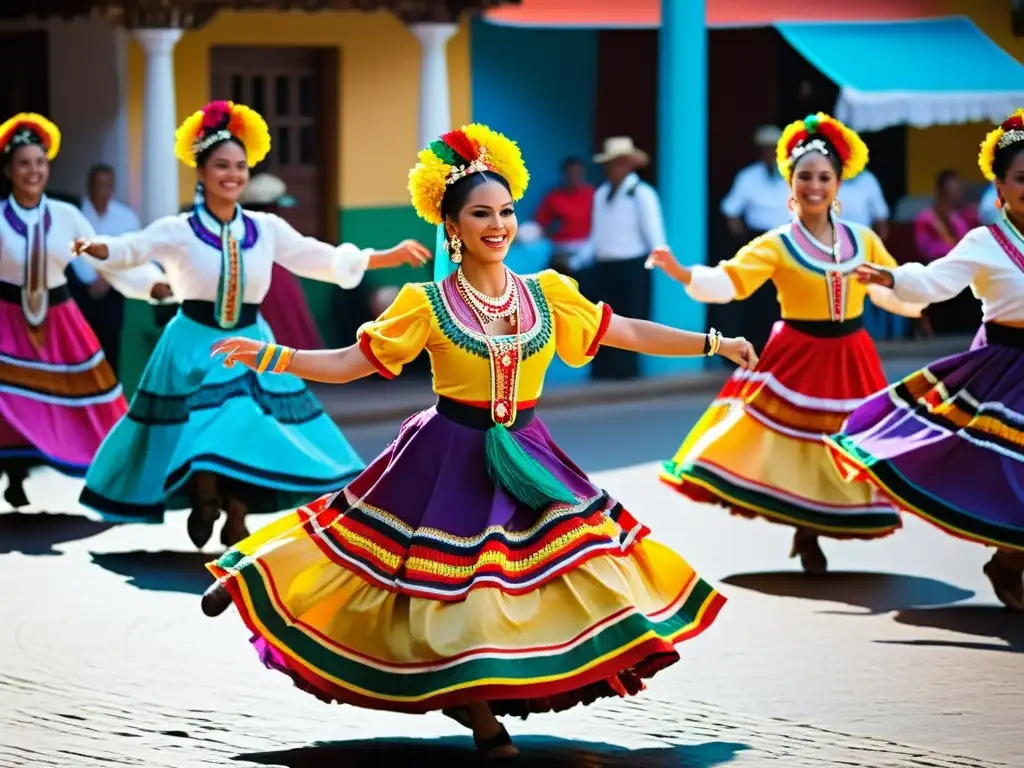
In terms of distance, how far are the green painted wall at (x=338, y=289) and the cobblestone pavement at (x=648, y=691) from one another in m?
4.56

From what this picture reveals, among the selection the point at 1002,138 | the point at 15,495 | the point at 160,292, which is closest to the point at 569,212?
the point at 15,495

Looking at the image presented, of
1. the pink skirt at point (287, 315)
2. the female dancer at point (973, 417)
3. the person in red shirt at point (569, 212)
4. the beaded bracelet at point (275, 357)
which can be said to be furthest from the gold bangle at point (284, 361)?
the person in red shirt at point (569, 212)

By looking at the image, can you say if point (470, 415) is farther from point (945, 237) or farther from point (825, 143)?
point (945, 237)

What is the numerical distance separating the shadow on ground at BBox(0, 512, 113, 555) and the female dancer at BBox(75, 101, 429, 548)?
0.45 m

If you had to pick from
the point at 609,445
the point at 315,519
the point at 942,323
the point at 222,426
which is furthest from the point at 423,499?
the point at 942,323

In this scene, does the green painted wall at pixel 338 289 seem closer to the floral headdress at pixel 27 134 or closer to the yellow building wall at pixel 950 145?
the floral headdress at pixel 27 134

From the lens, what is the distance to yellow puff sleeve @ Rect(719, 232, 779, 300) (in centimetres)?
1073

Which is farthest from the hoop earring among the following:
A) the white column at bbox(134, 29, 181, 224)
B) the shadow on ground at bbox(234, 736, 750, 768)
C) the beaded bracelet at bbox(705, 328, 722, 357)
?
the white column at bbox(134, 29, 181, 224)

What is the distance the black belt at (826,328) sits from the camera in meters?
10.8

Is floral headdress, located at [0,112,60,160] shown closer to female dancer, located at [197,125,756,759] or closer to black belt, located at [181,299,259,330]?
black belt, located at [181,299,259,330]

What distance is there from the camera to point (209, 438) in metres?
10.7

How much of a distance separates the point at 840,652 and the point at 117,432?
3699mm

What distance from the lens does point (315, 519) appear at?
761cm

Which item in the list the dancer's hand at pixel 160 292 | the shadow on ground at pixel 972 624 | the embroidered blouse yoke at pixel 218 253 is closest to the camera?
the shadow on ground at pixel 972 624
